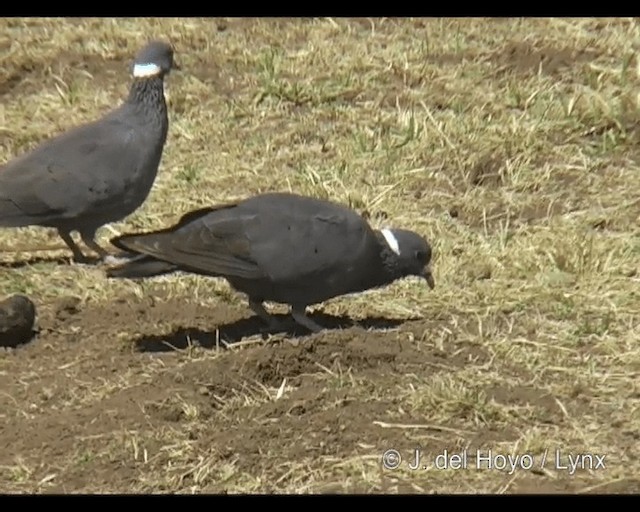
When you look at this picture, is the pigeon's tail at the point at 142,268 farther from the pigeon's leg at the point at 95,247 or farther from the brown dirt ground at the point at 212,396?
the pigeon's leg at the point at 95,247

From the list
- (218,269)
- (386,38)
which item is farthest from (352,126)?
(218,269)

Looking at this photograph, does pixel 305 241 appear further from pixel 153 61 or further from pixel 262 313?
pixel 153 61

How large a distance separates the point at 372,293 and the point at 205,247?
958mm

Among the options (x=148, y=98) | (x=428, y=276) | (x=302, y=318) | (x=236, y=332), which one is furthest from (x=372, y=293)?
(x=148, y=98)

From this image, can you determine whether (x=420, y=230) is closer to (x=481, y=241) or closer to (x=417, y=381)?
(x=481, y=241)

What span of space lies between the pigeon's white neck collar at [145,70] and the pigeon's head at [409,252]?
5.51 feet

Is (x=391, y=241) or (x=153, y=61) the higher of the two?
(x=153, y=61)

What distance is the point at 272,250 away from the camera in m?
5.62

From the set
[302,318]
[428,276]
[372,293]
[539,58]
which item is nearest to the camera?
[302,318]

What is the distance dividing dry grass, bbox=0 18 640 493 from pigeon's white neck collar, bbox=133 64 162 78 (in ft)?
2.36

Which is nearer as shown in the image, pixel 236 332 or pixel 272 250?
pixel 272 250

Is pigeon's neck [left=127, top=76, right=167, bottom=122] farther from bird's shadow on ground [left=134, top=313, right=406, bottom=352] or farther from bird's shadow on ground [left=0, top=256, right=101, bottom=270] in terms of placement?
bird's shadow on ground [left=134, top=313, right=406, bottom=352]

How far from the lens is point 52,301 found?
625 centimetres

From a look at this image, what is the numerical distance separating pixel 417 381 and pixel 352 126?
309 cm
